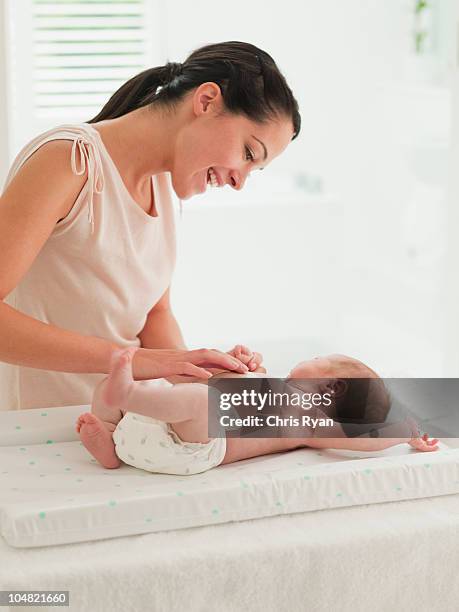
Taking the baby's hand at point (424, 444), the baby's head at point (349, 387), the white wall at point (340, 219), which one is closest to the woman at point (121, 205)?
the baby's head at point (349, 387)

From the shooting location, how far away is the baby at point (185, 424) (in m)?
1.40

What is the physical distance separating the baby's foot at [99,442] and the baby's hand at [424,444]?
0.51 meters

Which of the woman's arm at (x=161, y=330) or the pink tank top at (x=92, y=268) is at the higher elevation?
the pink tank top at (x=92, y=268)

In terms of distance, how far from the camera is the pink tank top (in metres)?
1.53

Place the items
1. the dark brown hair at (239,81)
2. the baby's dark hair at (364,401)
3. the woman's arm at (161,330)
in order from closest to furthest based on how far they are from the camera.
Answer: the dark brown hair at (239,81)
the baby's dark hair at (364,401)
the woman's arm at (161,330)

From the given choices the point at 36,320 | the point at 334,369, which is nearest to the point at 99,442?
the point at 36,320

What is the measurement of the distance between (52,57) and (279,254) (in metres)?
1.35

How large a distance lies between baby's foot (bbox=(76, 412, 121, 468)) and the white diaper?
12 millimetres

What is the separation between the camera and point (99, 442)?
1.47m

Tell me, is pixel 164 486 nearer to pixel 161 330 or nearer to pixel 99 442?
pixel 99 442

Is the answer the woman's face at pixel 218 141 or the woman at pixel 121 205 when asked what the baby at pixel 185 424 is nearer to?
the woman at pixel 121 205

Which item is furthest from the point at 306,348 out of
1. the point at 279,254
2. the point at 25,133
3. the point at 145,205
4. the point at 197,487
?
the point at 197,487

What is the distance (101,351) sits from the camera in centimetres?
142

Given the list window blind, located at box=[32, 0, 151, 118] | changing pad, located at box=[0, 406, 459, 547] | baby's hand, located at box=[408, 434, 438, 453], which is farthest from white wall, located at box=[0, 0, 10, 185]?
window blind, located at box=[32, 0, 151, 118]
